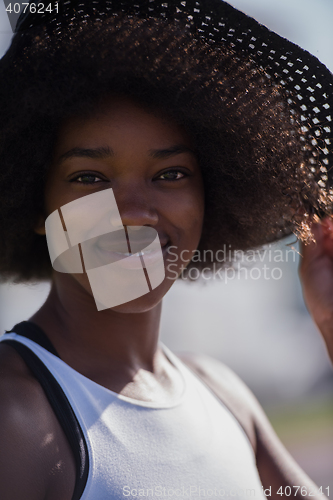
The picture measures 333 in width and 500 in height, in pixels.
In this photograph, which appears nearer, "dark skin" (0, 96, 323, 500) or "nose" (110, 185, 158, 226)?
"dark skin" (0, 96, 323, 500)

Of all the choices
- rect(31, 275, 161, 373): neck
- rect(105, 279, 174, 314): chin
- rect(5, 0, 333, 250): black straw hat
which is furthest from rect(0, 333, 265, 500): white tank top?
rect(5, 0, 333, 250): black straw hat

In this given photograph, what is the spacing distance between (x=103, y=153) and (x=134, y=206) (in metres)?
0.19

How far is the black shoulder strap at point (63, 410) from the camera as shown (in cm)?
126

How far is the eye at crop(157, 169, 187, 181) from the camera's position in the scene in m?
1.55

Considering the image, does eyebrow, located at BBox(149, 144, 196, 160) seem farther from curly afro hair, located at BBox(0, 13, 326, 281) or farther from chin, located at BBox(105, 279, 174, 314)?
chin, located at BBox(105, 279, 174, 314)

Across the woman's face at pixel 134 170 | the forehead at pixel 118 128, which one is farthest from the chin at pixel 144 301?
the forehead at pixel 118 128

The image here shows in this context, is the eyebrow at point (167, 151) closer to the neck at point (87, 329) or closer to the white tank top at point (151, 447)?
the neck at point (87, 329)

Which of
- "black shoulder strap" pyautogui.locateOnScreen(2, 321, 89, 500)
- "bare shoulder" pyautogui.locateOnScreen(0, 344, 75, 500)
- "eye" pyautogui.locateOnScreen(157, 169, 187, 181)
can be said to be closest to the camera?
"bare shoulder" pyautogui.locateOnScreen(0, 344, 75, 500)

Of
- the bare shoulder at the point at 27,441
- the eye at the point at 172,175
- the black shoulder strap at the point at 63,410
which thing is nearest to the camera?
the bare shoulder at the point at 27,441

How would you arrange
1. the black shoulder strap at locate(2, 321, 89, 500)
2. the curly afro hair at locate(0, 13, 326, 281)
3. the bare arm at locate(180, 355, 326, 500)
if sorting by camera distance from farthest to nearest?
the bare arm at locate(180, 355, 326, 500) → the curly afro hair at locate(0, 13, 326, 281) → the black shoulder strap at locate(2, 321, 89, 500)

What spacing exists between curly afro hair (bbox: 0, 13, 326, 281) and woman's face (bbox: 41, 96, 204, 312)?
0.05m

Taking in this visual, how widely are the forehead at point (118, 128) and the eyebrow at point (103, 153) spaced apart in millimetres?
15

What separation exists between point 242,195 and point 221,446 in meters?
0.98

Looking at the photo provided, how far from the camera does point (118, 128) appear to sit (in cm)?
144
